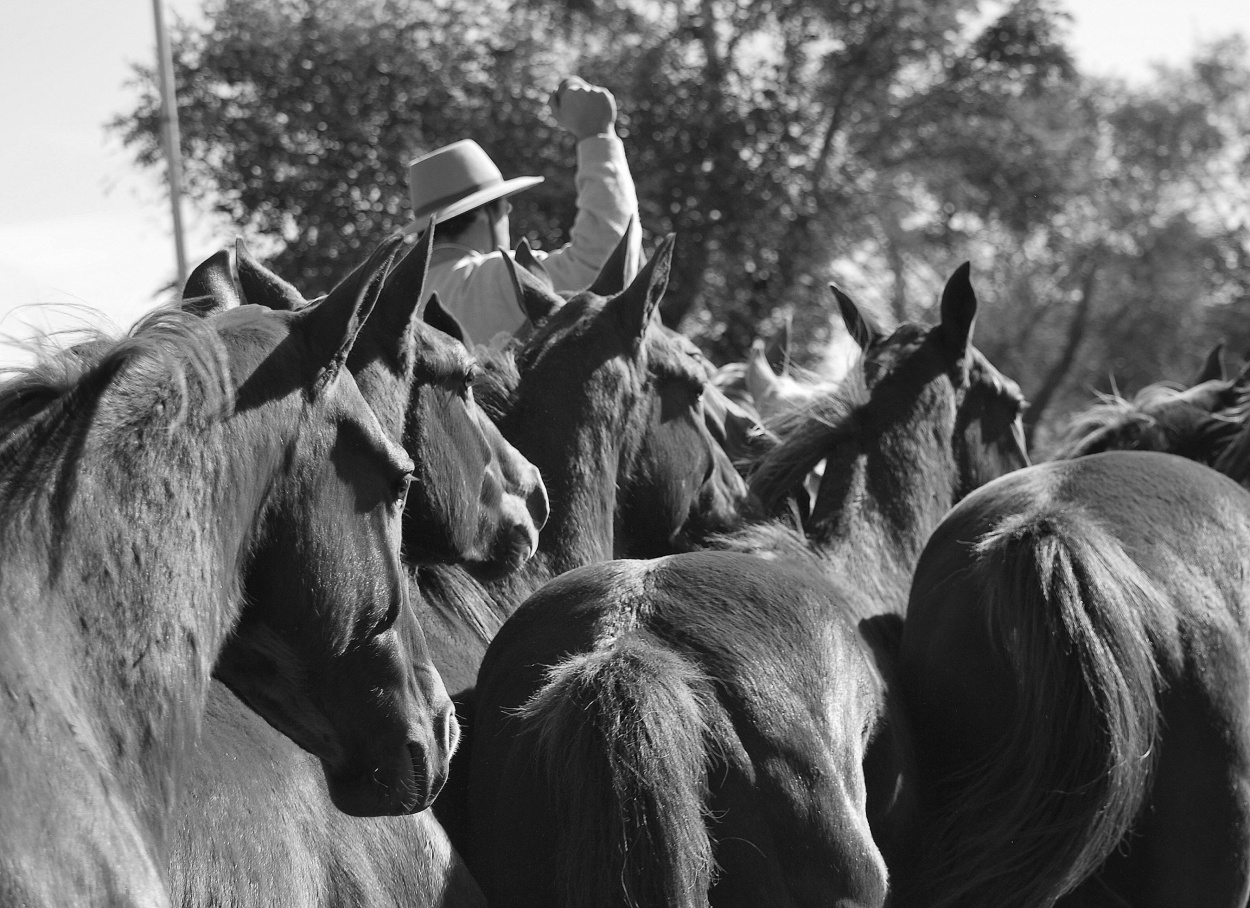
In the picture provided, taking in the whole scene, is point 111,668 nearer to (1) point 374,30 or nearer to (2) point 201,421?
(2) point 201,421

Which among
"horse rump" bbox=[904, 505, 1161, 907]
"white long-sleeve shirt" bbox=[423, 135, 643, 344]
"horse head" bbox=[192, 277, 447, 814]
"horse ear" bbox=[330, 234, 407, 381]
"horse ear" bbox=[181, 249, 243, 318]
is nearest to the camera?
"horse head" bbox=[192, 277, 447, 814]

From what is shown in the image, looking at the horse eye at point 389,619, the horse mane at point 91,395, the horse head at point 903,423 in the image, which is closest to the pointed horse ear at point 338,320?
the horse mane at point 91,395

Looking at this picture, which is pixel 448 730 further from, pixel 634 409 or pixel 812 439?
pixel 812 439

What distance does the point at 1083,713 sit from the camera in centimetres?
309

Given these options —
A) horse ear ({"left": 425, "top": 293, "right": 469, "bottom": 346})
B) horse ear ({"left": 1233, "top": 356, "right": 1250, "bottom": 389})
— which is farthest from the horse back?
horse ear ({"left": 1233, "top": 356, "right": 1250, "bottom": 389})

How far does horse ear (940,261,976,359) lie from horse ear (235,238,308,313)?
2053 mm

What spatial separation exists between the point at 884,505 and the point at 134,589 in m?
2.65

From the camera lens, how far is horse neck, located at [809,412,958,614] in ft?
12.6

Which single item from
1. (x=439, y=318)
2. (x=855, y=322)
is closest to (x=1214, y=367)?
(x=855, y=322)

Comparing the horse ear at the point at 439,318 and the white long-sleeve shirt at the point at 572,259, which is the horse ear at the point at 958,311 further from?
the horse ear at the point at 439,318

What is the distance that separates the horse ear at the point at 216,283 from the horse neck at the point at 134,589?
917 millimetres

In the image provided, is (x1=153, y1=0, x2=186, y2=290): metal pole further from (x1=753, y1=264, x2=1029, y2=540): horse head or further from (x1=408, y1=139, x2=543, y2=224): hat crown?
(x1=753, y1=264, x2=1029, y2=540): horse head

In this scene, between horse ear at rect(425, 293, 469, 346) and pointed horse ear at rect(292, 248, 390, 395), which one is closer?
pointed horse ear at rect(292, 248, 390, 395)

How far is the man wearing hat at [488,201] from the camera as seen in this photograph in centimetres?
496
